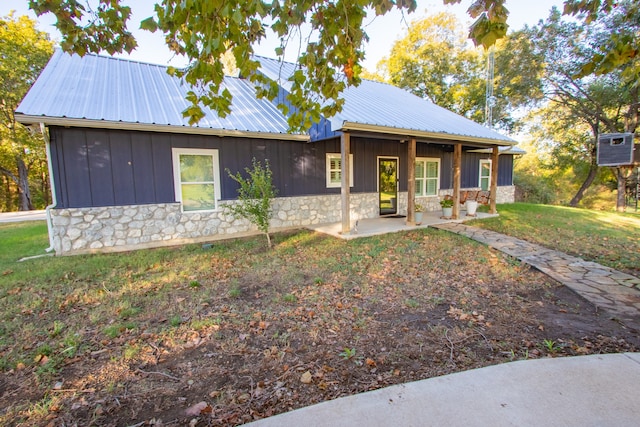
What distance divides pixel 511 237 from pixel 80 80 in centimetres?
1169

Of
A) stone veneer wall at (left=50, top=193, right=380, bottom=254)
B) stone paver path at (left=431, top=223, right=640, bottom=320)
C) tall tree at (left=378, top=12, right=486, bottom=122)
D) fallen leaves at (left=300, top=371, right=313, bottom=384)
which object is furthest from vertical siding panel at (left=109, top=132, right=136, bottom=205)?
tall tree at (left=378, top=12, right=486, bottom=122)

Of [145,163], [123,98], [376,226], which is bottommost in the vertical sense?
[376,226]

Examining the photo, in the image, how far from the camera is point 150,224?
7078 mm

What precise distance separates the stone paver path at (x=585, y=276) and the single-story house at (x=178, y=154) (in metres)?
2.80

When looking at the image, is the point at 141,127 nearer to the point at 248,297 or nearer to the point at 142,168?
the point at 142,168

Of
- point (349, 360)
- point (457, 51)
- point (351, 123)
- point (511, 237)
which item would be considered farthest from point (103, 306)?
point (457, 51)

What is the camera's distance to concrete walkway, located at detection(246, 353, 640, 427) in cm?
191

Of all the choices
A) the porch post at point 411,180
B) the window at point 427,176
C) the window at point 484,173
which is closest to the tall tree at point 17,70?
the porch post at point 411,180

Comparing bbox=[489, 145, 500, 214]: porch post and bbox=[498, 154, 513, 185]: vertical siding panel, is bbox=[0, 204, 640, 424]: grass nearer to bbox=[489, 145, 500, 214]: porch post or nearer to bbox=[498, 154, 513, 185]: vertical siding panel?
bbox=[489, 145, 500, 214]: porch post

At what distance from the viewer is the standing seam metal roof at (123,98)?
627cm

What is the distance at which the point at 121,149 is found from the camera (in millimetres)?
6621

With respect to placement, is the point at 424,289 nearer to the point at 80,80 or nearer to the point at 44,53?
the point at 80,80

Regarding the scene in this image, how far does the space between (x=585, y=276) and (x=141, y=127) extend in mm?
8740

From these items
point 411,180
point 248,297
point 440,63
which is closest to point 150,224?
point 248,297
